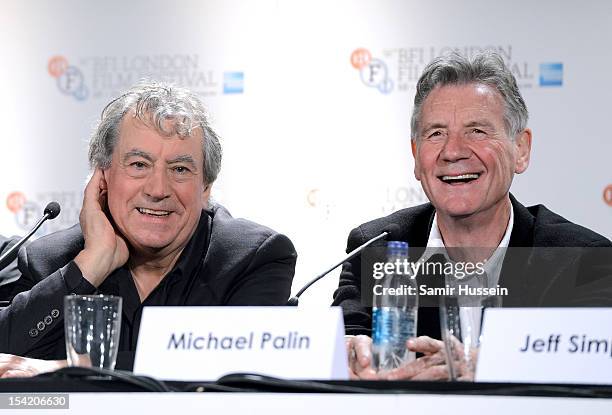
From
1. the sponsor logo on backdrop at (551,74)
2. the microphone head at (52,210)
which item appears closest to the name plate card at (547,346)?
the microphone head at (52,210)

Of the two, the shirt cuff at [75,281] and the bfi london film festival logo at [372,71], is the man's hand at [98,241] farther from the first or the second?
the bfi london film festival logo at [372,71]

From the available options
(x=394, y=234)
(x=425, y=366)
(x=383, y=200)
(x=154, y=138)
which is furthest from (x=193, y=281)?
(x=383, y=200)

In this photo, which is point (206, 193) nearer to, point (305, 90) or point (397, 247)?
point (397, 247)

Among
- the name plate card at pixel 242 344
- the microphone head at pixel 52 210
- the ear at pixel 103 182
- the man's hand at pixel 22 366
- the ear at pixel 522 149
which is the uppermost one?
the ear at pixel 522 149

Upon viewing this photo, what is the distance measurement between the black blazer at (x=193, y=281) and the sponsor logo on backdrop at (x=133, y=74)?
50.3 inches

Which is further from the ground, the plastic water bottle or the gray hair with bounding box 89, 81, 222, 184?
the gray hair with bounding box 89, 81, 222, 184

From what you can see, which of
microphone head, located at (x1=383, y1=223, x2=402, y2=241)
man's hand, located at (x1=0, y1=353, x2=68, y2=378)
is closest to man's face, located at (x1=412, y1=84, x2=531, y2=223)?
microphone head, located at (x1=383, y1=223, x2=402, y2=241)

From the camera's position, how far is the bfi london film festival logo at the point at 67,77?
13.4 feet

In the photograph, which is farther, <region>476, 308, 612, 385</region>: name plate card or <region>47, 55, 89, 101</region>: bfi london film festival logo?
<region>47, 55, 89, 101</region>: bfi london film festival logo

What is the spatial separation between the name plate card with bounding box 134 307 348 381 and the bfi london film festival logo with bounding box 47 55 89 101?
9.45 ft

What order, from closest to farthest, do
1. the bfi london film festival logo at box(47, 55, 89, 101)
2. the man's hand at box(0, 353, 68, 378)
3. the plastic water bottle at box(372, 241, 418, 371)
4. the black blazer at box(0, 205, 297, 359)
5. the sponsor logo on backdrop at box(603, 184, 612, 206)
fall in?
the plastic water bottle at box(372, 241, 418, 371) < the man's hand at box(0, 353, 68, 378) < the black blazer at box(0, 205, 297, 359) < the sponsor logo on backdrop at box(603, 184, 612, 206) < the bfi london film festival logo at box(47, 55, 89, 101)

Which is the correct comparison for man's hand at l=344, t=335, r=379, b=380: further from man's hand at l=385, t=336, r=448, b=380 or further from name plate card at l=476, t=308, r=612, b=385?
name plate card at l=476, t=308, r=612, b=385

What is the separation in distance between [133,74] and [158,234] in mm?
1656

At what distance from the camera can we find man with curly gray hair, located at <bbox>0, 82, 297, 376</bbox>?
8.37ft
